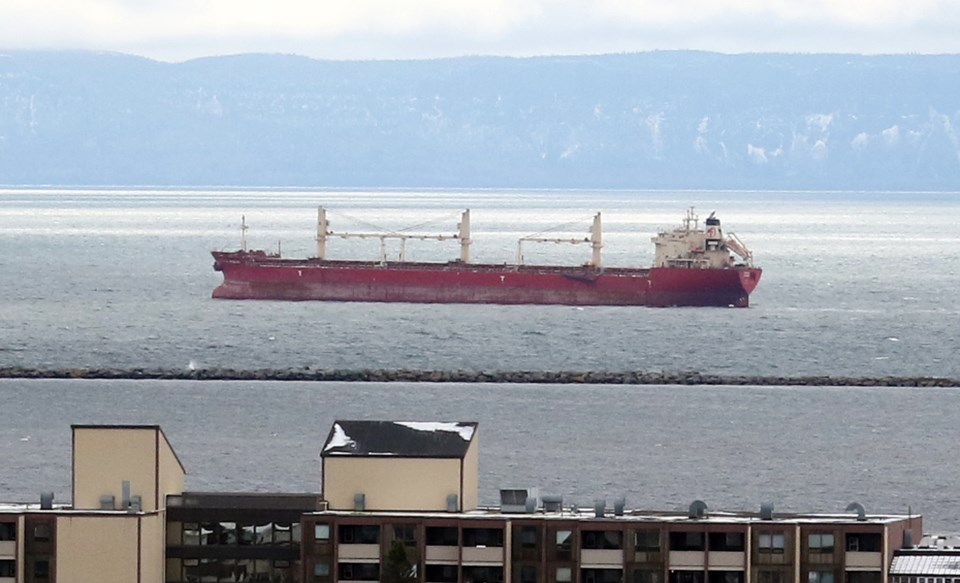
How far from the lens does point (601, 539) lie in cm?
3034

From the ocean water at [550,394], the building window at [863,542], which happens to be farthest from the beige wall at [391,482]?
the ocean water at [550,394]

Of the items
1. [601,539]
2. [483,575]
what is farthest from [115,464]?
[601,539]

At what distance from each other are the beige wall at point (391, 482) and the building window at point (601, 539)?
203cm

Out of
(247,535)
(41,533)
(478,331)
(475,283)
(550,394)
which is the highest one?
(475,283)

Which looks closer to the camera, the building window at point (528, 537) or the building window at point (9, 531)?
the building window at point (528, 537)

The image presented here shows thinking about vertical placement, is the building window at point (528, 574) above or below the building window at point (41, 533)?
below

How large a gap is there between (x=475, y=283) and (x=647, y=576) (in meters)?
82.5

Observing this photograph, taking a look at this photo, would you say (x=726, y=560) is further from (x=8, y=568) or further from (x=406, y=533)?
(x=8, y=568)

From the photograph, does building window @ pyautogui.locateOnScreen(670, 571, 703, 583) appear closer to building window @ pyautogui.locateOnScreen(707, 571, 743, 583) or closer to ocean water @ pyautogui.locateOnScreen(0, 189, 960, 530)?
building window @ pyautogui.locateOnScreen(707, 571, 743, 583)

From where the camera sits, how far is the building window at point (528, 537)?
30.4m

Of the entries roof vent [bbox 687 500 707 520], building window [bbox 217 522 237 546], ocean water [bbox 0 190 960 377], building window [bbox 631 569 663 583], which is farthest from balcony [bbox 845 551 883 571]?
ocean water [bbox 0 190 960 377]

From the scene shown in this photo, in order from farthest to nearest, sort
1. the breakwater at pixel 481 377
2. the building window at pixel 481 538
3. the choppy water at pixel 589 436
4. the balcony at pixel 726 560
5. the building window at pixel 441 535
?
the breakwater at pixel 481 377 < the choppy water at pixel 589 436 < the building window at pixel 441 535 < the building window at pixel 481 538 < the balcony at pixel 726 560

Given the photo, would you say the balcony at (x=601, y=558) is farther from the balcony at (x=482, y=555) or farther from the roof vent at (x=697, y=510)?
the roof vent at (x=697, y=510)

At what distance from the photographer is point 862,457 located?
59969 millimetres
